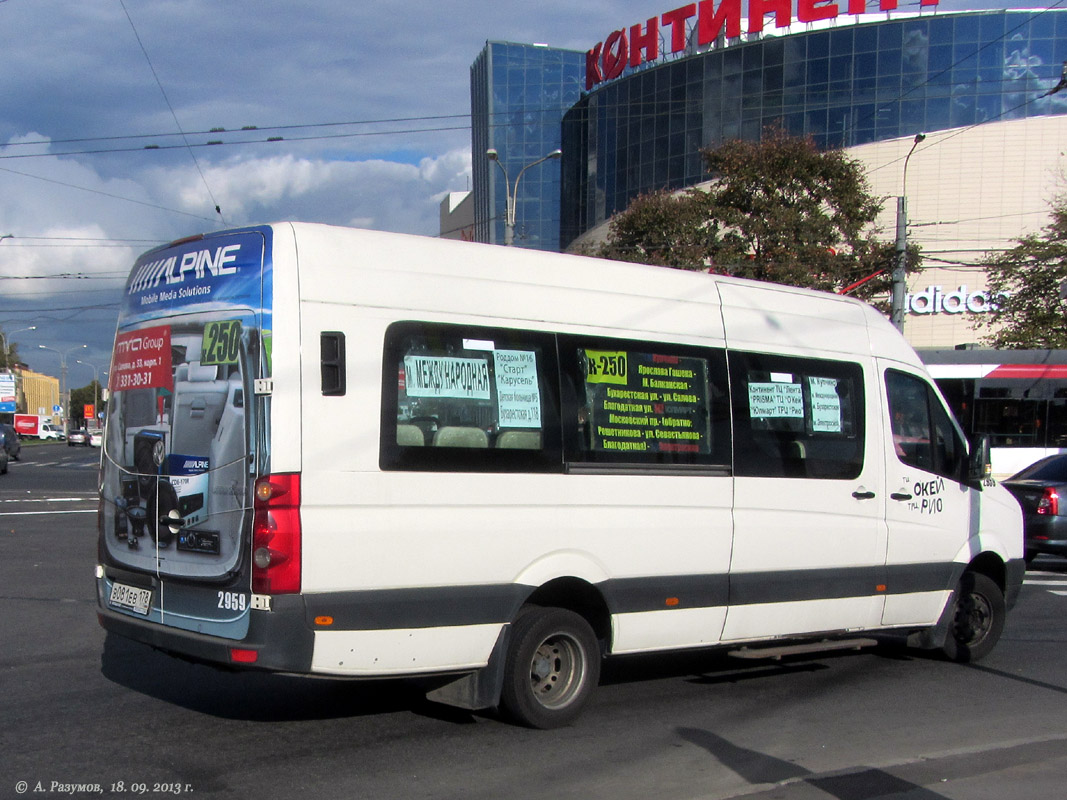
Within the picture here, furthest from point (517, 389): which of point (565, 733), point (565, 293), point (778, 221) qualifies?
point (778, 221)

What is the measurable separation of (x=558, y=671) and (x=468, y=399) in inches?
66.9

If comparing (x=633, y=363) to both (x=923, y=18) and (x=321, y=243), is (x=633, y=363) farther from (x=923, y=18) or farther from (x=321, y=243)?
(x=923, y=18)

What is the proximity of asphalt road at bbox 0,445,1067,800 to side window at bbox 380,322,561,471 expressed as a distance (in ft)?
5.04

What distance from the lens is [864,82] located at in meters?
48.2

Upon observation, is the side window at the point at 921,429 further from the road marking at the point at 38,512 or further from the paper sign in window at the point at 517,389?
the road marking at the point at 38,512

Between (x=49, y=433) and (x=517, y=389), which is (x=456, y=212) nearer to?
(x=49, y=433)

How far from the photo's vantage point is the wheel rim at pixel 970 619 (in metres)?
8.30

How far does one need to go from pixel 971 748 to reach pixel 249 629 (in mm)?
3991

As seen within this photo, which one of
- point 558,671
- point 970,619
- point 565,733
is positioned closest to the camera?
point 565,733

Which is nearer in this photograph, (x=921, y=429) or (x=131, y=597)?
(x=131, y=597)

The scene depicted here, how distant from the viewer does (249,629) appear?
500 centimetres

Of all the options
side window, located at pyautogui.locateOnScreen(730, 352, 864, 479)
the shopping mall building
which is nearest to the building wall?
the shopping mall building

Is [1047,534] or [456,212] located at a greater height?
[456,212]

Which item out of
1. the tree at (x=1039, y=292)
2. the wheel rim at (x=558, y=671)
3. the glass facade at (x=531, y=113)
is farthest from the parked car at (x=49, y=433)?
the wheel rim at (x=558, y=671)
